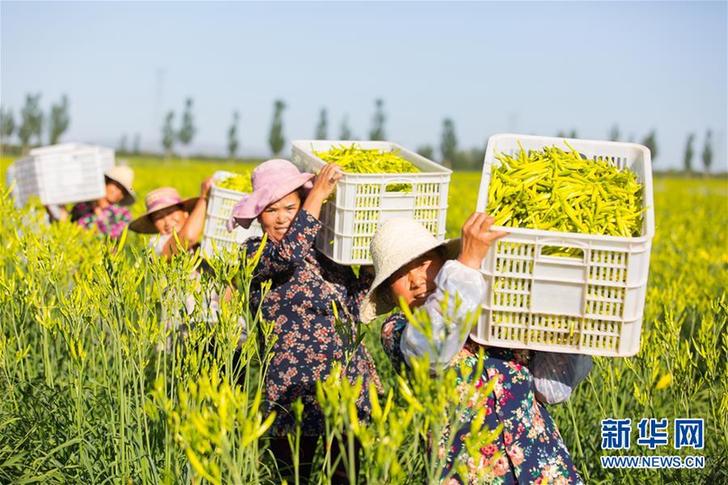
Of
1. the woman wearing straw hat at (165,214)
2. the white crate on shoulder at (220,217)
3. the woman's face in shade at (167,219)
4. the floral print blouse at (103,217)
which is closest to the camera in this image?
the white crate on shoulder at (220,217)

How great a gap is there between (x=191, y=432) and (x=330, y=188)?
153 cm

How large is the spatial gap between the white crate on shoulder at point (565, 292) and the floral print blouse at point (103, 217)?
4.32 meters

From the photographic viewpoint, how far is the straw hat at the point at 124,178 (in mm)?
6238

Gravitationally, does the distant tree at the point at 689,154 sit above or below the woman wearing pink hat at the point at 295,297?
below

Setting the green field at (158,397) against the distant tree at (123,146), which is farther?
the distant tree at (123,146)

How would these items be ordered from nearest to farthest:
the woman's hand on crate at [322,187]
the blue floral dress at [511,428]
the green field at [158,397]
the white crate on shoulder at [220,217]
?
1. the green field at [158,397]
2. the blue floral dress at [511,428]
3. the woman's hand on crate at [322,187]
4. the white crate on shoulder at [220,217]

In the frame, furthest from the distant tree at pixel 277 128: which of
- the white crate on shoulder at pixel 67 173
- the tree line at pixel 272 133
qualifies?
the white crate on shoulder at pixel 67 173

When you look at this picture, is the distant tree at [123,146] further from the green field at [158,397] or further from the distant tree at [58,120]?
the green field at [158,397]

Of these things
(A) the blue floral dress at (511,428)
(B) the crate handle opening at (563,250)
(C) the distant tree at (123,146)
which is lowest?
(C) the distant tree at (123,146)

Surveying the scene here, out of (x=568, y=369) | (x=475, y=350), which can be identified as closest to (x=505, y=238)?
(x=475, y=350)

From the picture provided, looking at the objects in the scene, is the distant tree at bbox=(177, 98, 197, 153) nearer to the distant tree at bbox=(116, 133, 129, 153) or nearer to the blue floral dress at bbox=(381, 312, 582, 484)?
the distant tree at bbox=(116, 133, 129, 153)

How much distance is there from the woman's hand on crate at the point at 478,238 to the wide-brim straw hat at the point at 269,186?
110cm

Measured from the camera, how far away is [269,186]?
3201 millimetres

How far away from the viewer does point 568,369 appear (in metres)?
2.52
